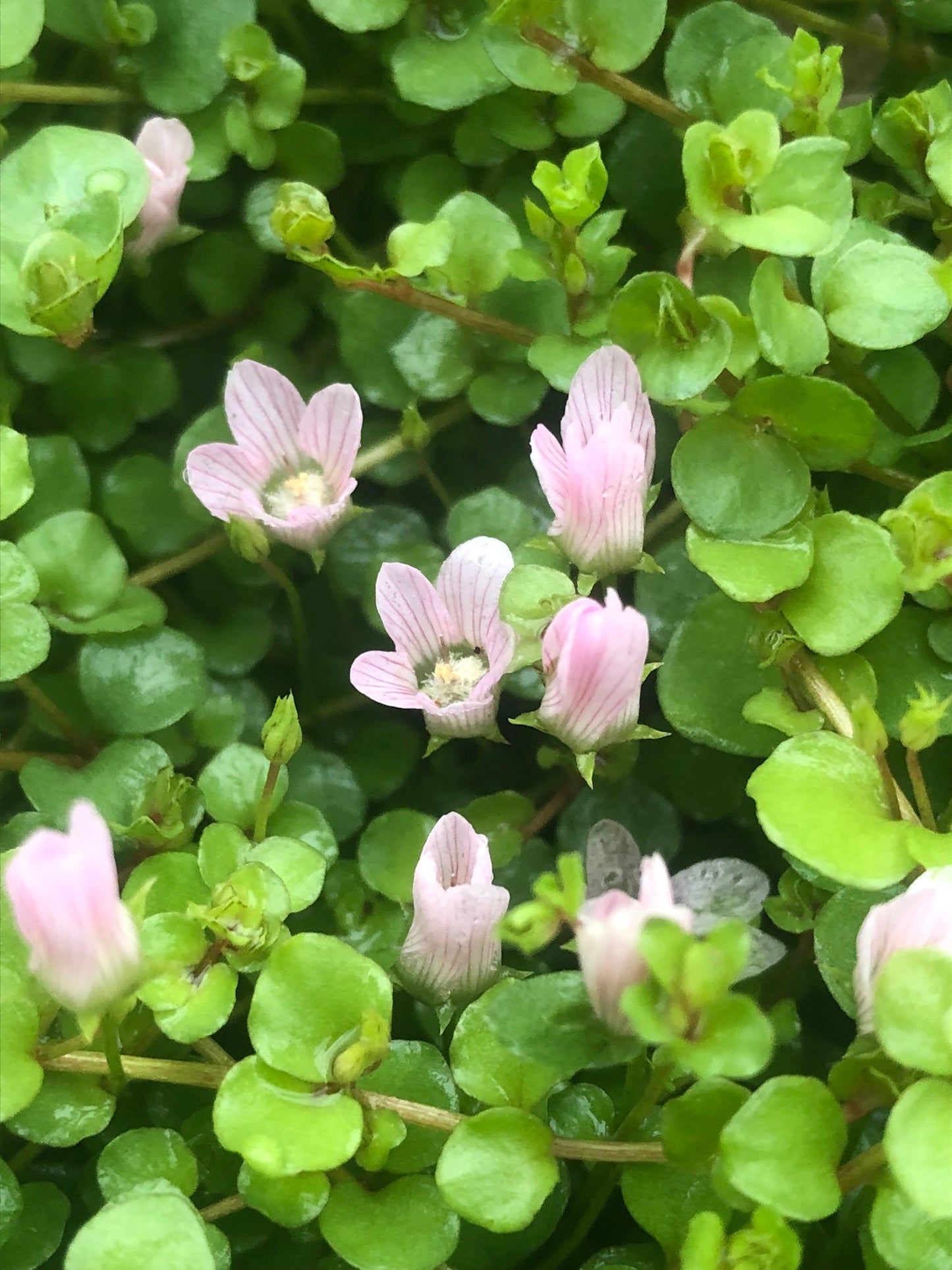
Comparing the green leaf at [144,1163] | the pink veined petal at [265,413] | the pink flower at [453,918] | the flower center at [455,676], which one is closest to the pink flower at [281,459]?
the pink veined petal at [265,413]

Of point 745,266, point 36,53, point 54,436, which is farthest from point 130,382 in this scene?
point 745,266

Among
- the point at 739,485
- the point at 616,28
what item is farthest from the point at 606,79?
the point at 739,485

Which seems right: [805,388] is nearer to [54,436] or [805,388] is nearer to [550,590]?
[550,590]

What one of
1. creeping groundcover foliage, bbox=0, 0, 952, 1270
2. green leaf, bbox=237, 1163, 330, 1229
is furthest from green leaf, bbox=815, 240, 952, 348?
green leaf, bbox=237, 1163, 330, 1229

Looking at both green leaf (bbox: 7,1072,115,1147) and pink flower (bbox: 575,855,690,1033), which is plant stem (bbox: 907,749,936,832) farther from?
green leaf (bbox: 7,1072,115,1147)

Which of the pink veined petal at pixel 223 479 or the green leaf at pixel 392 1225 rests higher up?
the pink veined petal at pixel 223 479

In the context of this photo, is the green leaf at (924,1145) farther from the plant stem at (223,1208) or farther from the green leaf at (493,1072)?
the plant stem at (223,1208)
